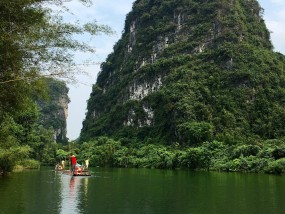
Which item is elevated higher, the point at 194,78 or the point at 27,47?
the point at 194,78

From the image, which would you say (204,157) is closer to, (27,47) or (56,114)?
(27,47)

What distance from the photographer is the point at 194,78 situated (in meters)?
76.5

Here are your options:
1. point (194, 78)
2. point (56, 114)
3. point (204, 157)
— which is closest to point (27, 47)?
point (204, 157)

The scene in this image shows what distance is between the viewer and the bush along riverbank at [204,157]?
37875 mm

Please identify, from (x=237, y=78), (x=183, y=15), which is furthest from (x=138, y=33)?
(x=237, y=78)

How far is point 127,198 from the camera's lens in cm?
1455

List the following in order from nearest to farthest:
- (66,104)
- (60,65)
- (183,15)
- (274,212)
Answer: (60,65) < (274,212) < (183,15) < (66,104)

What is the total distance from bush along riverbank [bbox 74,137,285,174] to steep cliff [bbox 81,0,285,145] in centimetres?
715

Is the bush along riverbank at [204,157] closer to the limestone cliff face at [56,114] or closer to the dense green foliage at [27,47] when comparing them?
the dense green foliage at [27,47]

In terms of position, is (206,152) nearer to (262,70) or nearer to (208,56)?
(262,70)

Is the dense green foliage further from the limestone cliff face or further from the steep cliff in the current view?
the limestone cliff face

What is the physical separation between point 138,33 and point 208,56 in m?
25.8

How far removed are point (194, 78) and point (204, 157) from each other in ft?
107

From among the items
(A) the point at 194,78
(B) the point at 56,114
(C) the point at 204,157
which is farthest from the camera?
(B) the point at 56,114
